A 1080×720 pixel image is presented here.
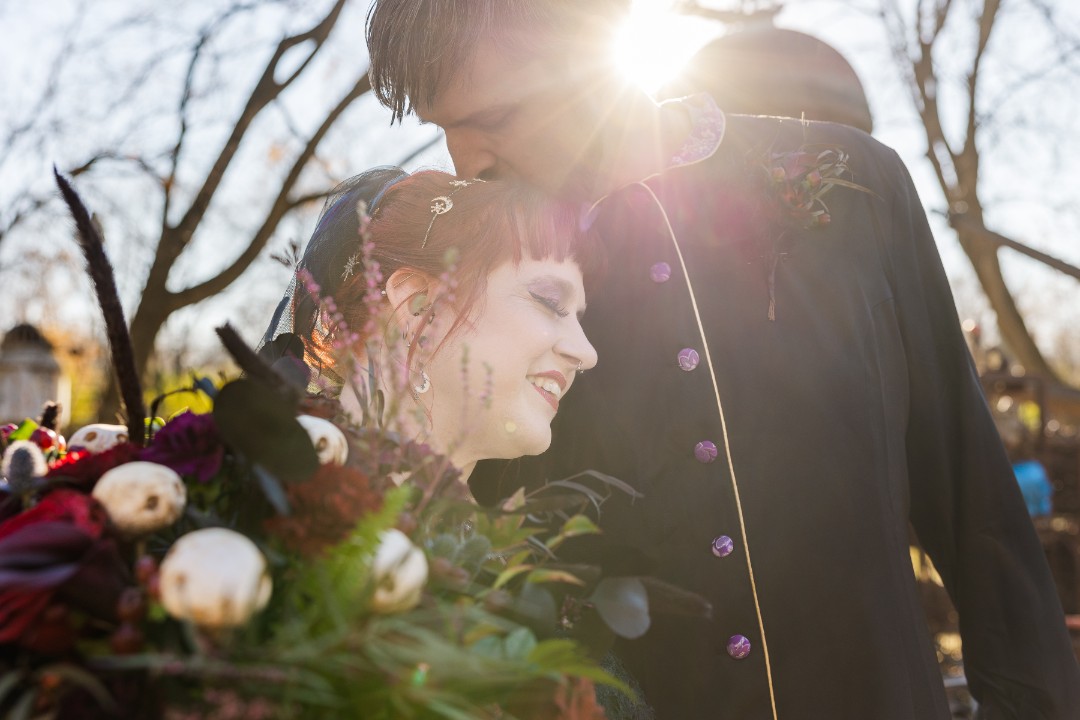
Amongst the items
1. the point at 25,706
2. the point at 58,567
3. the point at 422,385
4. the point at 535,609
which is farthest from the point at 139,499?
the point at 422,385

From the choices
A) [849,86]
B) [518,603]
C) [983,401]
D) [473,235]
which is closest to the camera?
[518,603]

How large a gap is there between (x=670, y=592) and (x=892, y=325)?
3.36ft

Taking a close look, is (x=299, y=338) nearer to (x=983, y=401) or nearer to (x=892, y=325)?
(x=892, y=325)

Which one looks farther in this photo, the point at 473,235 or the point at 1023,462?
the point at 1023,462

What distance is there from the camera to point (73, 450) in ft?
4.01

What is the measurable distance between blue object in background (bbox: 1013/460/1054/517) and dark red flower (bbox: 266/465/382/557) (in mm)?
6888

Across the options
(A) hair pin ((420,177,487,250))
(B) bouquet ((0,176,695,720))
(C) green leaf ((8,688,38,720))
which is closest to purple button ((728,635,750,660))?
(B) bouquet ((0,176,695,720))

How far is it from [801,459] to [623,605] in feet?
2.81

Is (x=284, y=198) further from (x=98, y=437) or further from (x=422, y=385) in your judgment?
(x=98, y=437)

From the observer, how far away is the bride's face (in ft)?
5.75

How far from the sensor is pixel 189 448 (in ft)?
3.35

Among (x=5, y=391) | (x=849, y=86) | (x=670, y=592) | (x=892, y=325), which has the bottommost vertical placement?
(x=670, y=592)

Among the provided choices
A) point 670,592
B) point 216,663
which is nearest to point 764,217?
point 670,592

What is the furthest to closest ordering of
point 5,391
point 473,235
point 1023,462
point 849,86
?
point 5,391
point 1023,462
point 849,86
point 473,235
